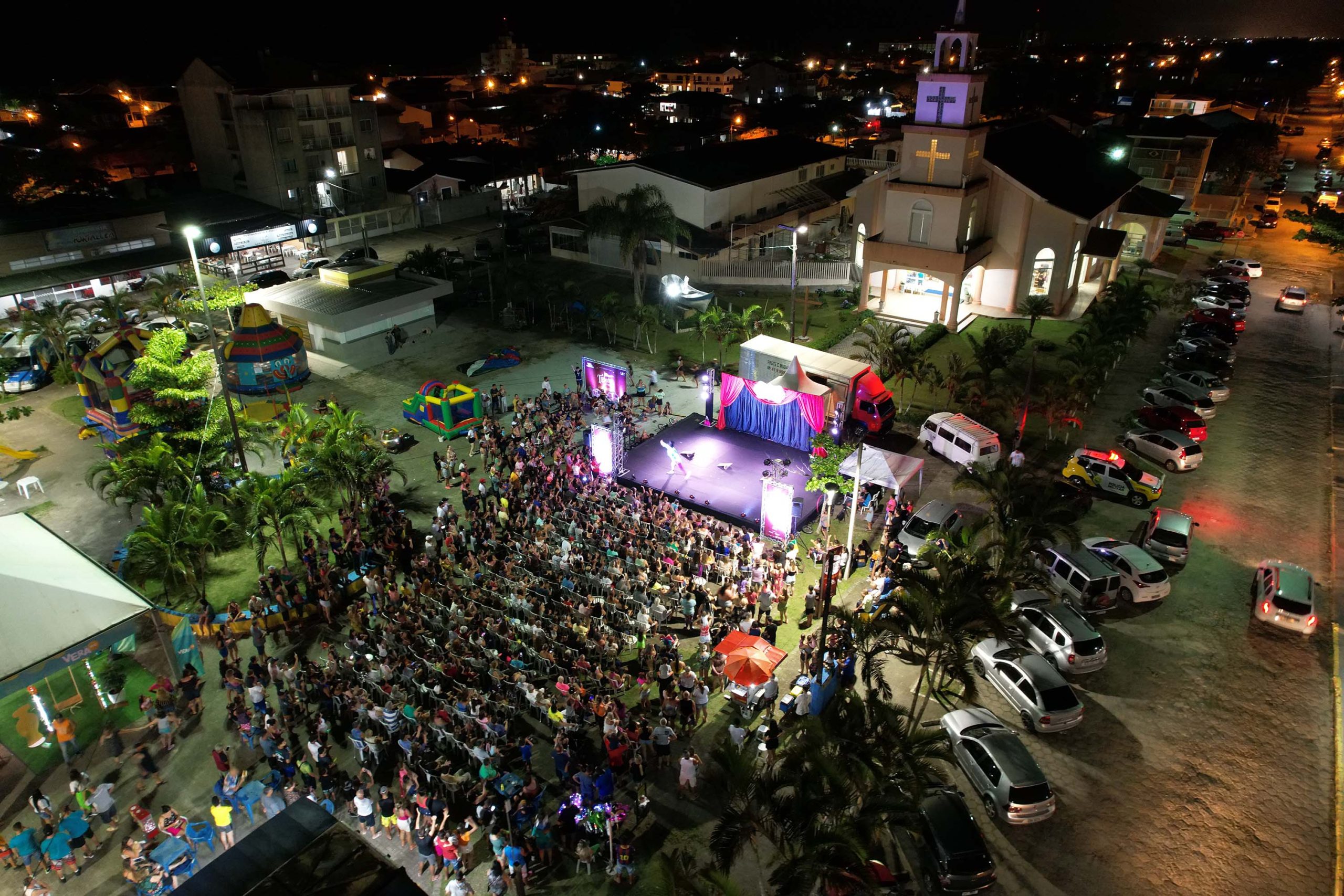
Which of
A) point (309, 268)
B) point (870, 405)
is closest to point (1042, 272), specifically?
point (870, 405)

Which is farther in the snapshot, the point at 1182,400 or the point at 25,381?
the point at 25,381

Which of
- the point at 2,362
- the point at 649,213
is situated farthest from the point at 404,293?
→ the point at 2,362

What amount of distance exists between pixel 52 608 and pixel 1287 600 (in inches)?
1112

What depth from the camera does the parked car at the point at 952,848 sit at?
547 inches

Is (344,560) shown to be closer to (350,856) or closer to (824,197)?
(350,856)

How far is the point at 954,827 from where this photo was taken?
14.3 meters

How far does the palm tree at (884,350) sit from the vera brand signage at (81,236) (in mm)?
43901

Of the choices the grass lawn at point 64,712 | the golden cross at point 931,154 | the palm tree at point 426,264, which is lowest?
the grass lawn at point 64,712

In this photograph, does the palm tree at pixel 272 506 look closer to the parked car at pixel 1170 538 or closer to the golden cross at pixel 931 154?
the parked car at pixel 1170 538

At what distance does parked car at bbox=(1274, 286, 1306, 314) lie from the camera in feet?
137

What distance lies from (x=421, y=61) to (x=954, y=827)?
19282 centimetres

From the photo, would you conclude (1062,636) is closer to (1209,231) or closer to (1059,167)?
(1059,167)

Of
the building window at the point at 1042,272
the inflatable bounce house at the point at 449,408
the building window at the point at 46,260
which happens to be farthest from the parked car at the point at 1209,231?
the building window at the point at 46,260

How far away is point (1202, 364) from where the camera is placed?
34094mm
